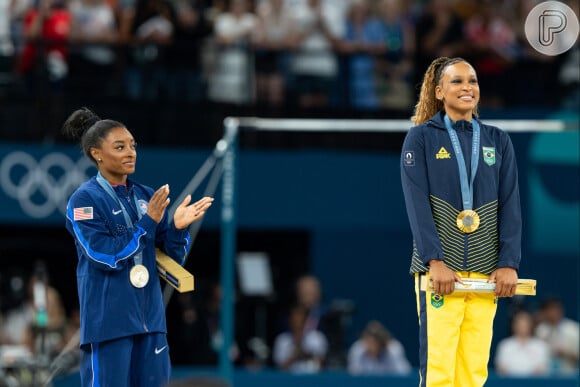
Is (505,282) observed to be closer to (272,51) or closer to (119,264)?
(119,264)

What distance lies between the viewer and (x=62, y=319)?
523 inches

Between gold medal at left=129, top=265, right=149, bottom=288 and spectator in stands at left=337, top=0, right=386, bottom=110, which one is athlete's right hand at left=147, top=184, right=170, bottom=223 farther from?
spectator in stands at left=337, top=0, right=386, bottom=110

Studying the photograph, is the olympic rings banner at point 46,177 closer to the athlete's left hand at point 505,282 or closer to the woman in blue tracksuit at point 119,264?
the woman in blue tracksuit at point 119,264

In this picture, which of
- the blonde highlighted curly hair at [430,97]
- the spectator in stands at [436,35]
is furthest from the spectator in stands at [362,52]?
the blonde highlighted curly hair at [430,97]

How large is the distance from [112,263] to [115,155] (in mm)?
612

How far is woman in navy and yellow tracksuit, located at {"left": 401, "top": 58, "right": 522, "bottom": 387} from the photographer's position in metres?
6.84

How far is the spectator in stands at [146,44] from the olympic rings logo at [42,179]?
1.06 m

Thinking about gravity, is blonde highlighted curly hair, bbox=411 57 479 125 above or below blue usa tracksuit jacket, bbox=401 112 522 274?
above

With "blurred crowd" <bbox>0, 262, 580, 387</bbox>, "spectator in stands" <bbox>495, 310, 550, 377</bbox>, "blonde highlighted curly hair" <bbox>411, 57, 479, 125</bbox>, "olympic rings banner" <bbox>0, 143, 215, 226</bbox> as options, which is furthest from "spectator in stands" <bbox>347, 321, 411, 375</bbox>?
"blonde highlighted curly hair" <bbox>411, 57, 479, 125</bbox>

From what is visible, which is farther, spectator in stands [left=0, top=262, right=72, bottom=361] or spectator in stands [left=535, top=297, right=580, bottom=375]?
spectator in stands [left=535, top=297, right=580, bottom=375]

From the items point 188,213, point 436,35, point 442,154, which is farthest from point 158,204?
point 436,35

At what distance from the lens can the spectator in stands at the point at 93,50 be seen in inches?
559

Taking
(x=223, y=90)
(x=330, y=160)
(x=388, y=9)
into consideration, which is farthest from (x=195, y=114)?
(x=388, y=9)

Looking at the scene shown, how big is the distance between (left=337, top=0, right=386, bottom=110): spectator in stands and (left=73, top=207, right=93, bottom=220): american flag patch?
7808 mm
